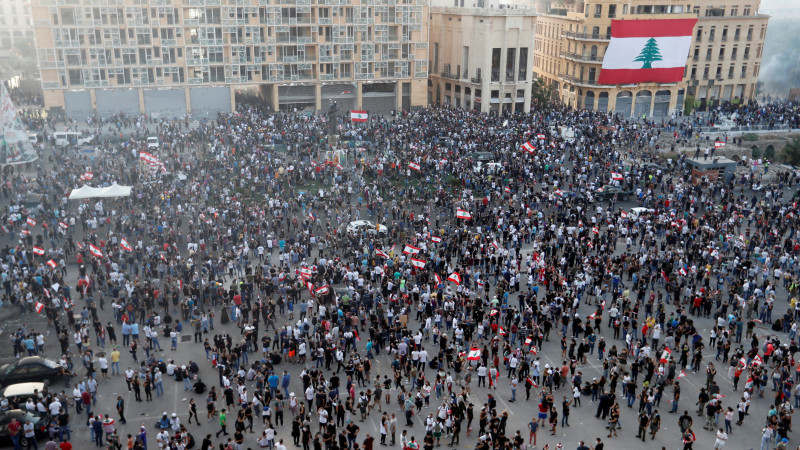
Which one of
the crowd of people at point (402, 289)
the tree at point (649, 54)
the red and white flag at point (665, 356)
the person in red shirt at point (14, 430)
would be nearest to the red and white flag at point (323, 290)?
the crowd of people at point (402, 289)

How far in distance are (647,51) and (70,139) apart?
59.2 m

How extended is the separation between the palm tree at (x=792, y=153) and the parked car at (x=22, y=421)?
2549 inches

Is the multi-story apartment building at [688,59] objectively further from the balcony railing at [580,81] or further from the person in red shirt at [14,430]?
the person in red shirt at [14,430]

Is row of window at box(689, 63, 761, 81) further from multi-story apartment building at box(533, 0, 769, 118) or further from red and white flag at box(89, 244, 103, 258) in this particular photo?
red and white flag at box(89, 244, 103, 258)

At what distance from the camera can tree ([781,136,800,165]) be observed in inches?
2603

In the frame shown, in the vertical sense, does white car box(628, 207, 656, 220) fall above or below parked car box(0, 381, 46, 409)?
above

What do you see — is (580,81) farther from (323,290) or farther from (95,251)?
(95,251)

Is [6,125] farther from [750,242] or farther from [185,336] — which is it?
[750,242]

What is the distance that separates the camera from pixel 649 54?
8031 cm

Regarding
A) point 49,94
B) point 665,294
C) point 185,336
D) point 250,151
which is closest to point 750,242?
point 665,294

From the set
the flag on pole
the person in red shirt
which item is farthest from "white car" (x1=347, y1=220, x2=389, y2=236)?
the person in red shirt

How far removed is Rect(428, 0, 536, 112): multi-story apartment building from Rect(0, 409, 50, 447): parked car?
6390 cm

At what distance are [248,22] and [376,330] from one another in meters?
54.0

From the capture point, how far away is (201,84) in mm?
76750
